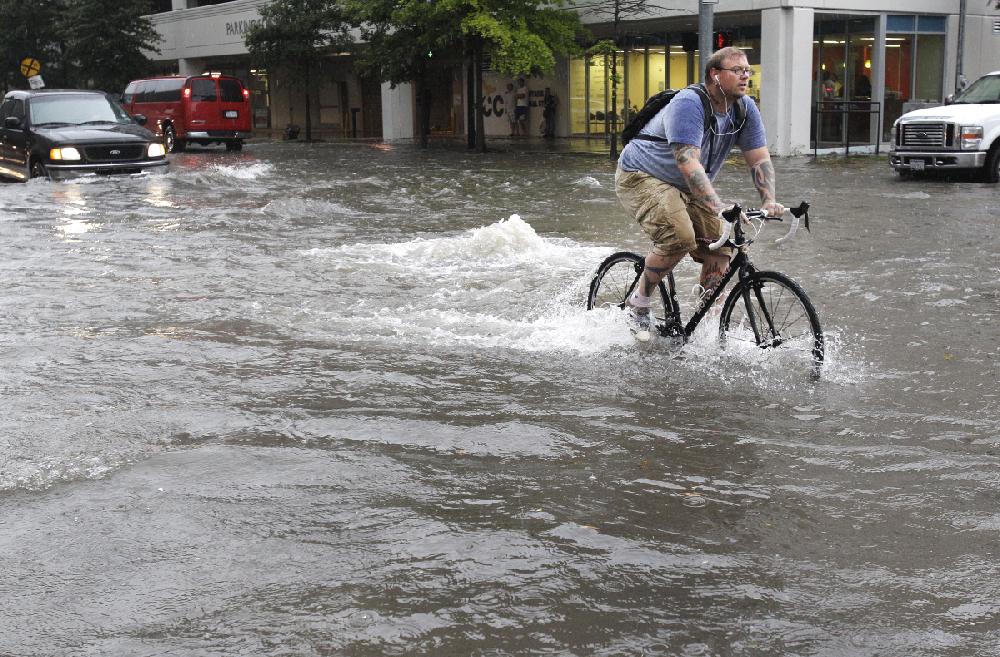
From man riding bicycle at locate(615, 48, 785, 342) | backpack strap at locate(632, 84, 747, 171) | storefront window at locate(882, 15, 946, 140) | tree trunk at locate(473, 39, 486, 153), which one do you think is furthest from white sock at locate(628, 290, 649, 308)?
tree trunk at locate(473, 39, 486, 153)

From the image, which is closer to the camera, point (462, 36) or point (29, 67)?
point (462, 36)

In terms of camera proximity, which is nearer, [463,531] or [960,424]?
[463,531]

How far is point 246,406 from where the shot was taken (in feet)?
20.4

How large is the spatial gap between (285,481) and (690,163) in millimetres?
2928

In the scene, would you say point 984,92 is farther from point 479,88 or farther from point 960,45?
point 479,88

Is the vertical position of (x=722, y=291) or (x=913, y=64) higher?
(x=913, y=64)

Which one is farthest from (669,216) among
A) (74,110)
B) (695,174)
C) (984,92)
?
(74,110)

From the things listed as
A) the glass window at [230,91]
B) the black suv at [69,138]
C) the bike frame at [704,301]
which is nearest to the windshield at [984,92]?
the black suv at [69,138]

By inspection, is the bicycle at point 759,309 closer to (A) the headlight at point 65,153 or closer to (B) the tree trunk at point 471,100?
(A) the headlight at point 65,153

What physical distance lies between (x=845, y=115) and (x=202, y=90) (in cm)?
1868

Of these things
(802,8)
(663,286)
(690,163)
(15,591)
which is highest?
(802,8)

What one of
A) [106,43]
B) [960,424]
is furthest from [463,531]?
[106,43]

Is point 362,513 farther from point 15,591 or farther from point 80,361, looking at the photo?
point 80,361

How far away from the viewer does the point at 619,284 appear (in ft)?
25.2
